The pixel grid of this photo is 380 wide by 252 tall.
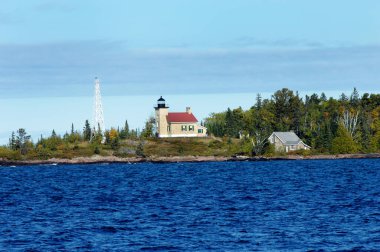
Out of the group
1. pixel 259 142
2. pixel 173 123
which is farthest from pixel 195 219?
pixel 173 123

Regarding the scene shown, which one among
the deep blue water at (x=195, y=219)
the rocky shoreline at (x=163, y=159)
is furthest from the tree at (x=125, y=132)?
the deep blue water at (x=195, y=219)

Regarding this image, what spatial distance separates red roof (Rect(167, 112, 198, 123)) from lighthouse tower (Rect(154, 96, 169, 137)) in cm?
145

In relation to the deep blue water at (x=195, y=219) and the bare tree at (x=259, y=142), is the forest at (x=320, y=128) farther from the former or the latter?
the deep blue water at (x=195, y=219)

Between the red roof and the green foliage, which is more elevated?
the red roof

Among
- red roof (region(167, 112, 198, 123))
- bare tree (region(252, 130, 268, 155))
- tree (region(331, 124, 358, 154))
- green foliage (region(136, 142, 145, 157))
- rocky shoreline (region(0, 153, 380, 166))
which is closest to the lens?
rocky shoreline (region(0, 153, 380, 166))

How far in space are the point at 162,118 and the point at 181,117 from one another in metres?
4.87

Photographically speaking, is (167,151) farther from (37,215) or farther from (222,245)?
(222,245)

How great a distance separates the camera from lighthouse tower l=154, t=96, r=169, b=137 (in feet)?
614

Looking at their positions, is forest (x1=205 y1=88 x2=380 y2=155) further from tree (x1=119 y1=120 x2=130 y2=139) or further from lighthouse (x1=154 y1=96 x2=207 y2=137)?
tree (x1=119 y1=120 x2=130 y2=139)

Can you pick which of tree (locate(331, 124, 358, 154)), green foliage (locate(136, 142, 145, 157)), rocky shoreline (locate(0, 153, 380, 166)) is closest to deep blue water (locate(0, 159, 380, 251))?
rocky shoreline (locate(0, 153, 380, 166))

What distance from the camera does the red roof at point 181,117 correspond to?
190m

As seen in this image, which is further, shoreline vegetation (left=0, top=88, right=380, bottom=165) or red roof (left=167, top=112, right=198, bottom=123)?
red roof (left=167, top=112, right=198, bottom=123)

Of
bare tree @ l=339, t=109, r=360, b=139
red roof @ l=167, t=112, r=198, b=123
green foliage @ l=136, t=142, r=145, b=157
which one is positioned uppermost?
red roof @ l=167, t=112, r=198, b=123

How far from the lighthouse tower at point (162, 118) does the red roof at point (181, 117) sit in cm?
145
